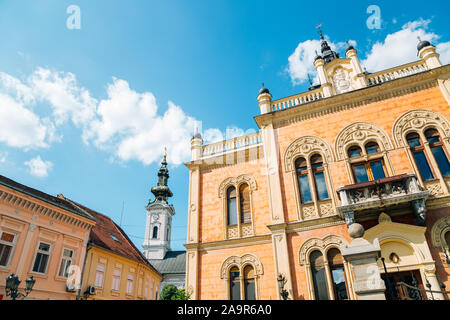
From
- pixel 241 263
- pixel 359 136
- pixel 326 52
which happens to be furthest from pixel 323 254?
pixel 326 52

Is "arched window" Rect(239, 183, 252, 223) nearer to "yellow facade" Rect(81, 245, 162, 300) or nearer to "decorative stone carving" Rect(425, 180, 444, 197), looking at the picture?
"decorative stone carving" Rect(425, 180, 444, 197)

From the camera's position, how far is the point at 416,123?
13773 mm

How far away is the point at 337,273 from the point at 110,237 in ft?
66.2

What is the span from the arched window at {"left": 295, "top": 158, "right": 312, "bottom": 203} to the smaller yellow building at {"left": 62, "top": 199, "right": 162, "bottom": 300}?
50.3 feet

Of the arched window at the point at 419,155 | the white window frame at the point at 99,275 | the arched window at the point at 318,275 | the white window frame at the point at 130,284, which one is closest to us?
the arched window at the point at 318,275

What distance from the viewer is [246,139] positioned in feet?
59.9

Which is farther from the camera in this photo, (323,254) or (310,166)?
(310,166)

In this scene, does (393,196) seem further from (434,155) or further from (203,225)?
(203,225)

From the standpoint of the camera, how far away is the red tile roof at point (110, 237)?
2284 centimetres

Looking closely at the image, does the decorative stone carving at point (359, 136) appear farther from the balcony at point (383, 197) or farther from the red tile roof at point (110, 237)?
the red tile roof at point (110, 237)

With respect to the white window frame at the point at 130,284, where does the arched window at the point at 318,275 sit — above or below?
below

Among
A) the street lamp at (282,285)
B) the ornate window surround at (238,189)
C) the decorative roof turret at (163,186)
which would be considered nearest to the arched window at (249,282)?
the ornate window surround at (238,189)

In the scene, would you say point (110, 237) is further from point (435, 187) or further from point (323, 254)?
point (435, 187)

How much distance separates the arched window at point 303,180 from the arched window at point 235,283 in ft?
16.8
